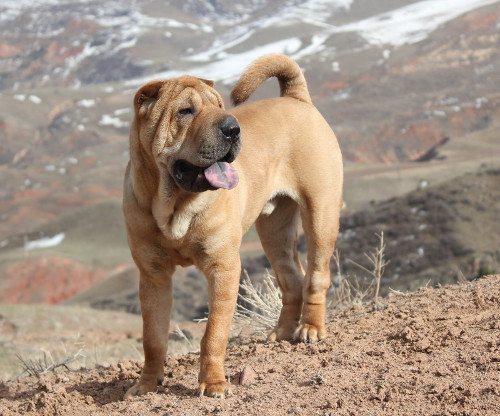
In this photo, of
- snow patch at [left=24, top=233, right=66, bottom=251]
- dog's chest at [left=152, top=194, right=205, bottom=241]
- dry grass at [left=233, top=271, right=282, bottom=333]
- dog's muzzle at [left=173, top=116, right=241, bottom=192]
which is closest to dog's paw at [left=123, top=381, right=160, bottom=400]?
dog's chest at [left=152, top=194, right=205, bottom=241]

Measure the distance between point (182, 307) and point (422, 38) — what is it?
64.2m

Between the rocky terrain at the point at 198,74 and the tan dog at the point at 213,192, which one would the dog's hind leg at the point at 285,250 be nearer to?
the tan dog at the point at 213,192

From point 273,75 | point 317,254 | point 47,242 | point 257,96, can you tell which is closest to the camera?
point 317,254

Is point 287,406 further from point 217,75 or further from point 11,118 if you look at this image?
point 217,75

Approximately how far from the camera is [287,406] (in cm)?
433

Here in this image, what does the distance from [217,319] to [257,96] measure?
55734mm

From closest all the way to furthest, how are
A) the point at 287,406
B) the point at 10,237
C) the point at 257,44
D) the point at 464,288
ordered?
1. the point at 287,406
2. the point at 464,288
3. the point at 10,237
4. the point at 257,44

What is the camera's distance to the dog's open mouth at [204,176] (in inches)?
182

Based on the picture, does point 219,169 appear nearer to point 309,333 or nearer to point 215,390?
point 215,390

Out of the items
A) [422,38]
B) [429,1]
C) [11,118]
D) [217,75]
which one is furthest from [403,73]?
[429,1]

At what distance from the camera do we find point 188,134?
465 centimetres

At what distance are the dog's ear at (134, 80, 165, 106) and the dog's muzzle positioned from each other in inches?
19.8

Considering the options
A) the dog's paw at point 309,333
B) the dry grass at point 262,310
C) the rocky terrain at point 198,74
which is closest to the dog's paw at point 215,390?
the dog's paw at point 309,333

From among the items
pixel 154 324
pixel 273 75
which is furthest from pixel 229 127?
pixel 273 75
